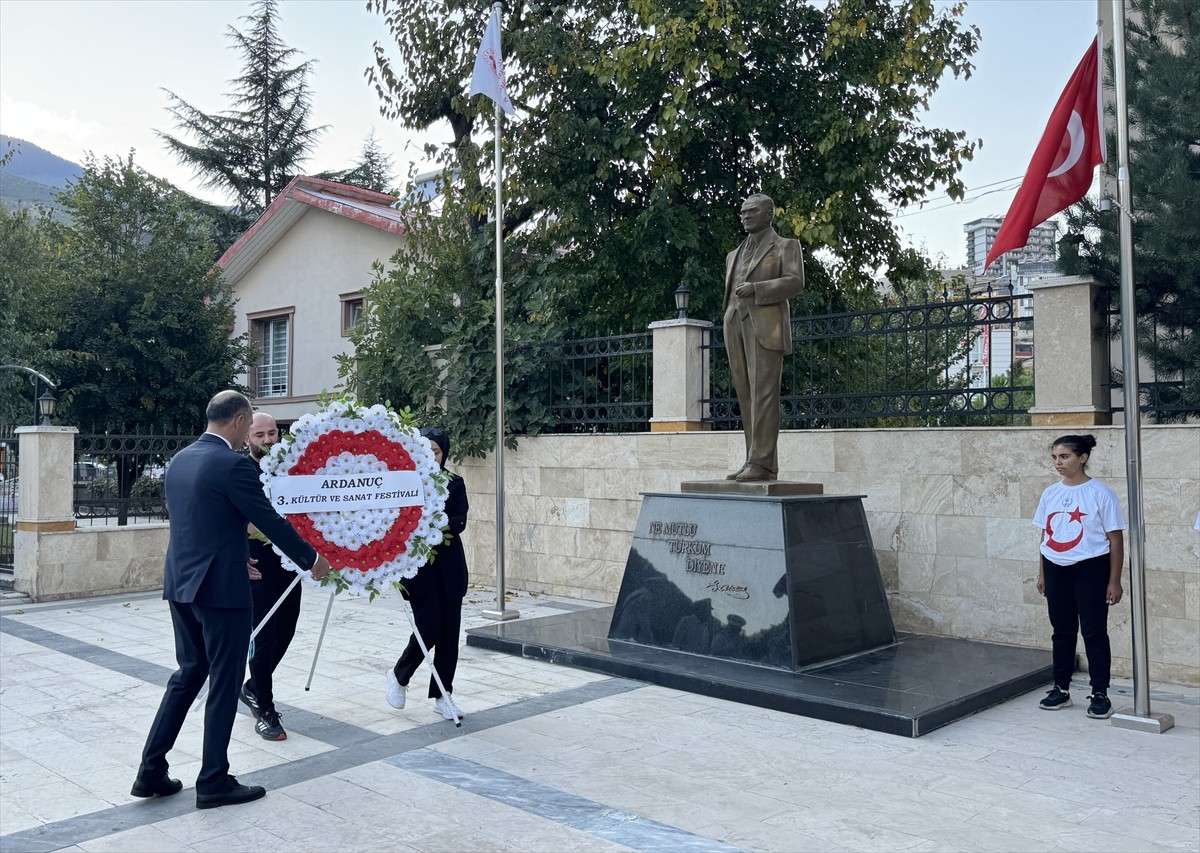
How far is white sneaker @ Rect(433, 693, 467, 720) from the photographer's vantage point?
603cm

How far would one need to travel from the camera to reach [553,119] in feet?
42.7

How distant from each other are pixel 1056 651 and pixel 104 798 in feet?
18.1

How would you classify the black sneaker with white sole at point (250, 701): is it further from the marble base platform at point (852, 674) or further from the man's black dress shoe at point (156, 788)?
the marble base platform at point (852, 674)

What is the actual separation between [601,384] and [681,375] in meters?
1.65

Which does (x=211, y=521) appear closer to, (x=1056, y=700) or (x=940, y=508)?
(x=1056, y=700)

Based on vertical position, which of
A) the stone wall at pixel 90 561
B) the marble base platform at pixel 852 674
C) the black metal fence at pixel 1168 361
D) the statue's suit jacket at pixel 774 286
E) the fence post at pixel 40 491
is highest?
the statue's suit jacket at pixel 774 286

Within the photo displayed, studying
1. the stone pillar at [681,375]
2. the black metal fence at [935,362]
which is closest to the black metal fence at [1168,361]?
the black metal fence at [935,362]

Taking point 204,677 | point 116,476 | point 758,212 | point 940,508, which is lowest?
point 204,677

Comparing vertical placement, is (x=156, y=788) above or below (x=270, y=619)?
below

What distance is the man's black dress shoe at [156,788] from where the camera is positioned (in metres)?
4.73

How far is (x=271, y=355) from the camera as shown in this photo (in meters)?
25.2

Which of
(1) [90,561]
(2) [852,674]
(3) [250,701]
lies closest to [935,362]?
(2) [852,674]

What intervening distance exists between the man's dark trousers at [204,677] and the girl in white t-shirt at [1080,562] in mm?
4770

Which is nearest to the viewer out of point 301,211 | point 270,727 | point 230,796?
point 230,796
